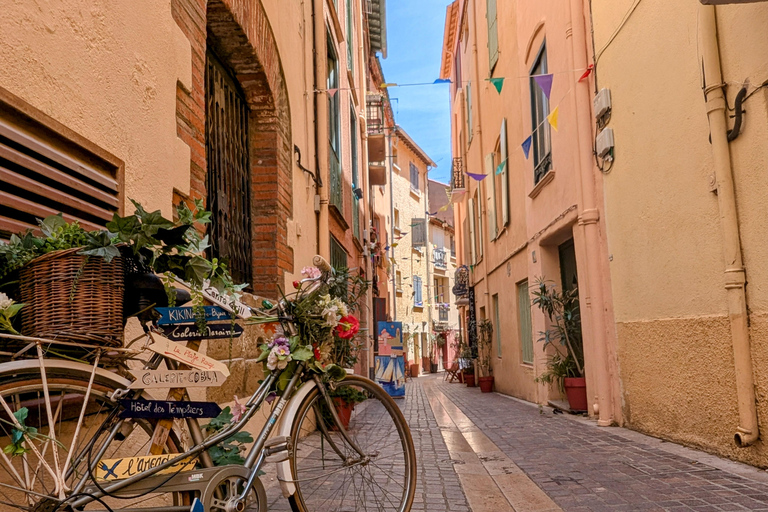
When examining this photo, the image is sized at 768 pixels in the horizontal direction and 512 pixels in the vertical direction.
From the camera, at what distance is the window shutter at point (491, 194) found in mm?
12945

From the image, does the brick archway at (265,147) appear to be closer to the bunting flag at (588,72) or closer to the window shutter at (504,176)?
the bunting flag at (588,72)

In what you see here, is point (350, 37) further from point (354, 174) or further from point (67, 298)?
point (67, 298)

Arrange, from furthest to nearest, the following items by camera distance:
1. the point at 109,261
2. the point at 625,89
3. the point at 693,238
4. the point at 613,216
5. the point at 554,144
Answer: the point at 554,144 < the point at 613,216 < the point at 625,89 < the point at 693,238 < the point at 109,261

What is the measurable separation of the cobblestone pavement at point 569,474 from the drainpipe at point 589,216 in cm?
50

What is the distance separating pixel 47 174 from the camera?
8.13ft

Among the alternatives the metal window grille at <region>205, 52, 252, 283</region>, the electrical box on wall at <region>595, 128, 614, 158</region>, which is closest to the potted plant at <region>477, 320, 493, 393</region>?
the electrical box on wall at <region>595, 128, 614, 158</region>

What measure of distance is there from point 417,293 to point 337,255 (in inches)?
926

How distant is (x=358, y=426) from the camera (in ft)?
9.78

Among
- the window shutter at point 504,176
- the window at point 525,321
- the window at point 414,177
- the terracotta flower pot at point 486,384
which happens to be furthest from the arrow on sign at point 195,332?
the window at point 414,177

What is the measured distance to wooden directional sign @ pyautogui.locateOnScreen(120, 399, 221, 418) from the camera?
6.68 feet

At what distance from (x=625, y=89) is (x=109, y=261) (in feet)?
16.6

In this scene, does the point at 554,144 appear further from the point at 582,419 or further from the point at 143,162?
the point at 143,162

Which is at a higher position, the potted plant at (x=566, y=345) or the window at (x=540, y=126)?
the window at (x=540, y=126)

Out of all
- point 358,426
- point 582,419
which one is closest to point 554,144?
point 582,419
